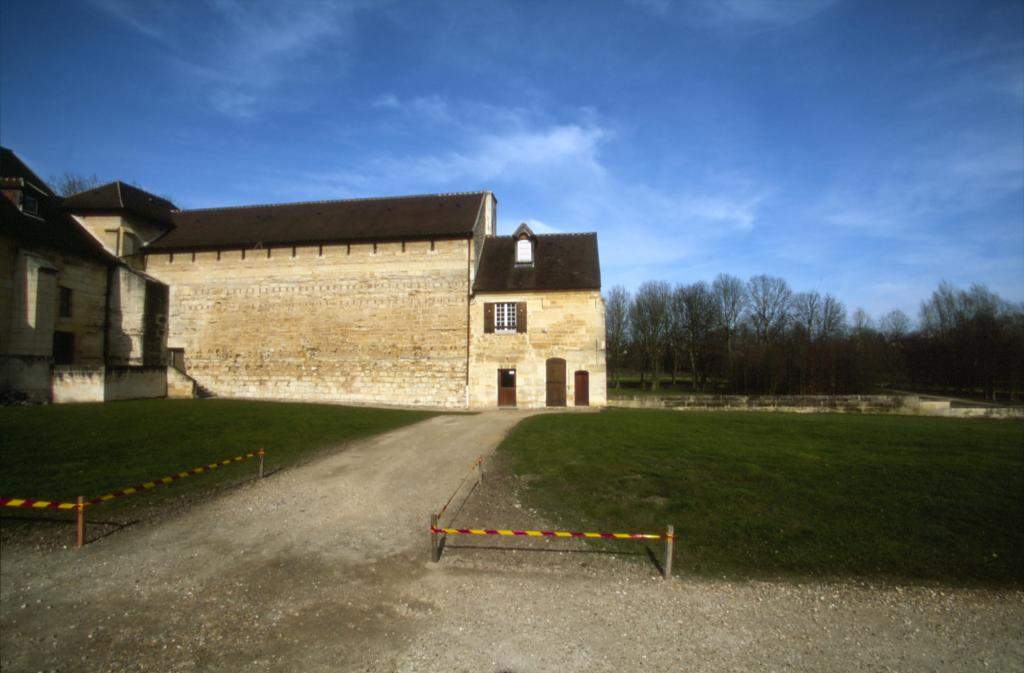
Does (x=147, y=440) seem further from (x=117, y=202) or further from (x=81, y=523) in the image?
(x=117, y=202)

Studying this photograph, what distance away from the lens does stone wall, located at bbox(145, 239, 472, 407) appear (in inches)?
891

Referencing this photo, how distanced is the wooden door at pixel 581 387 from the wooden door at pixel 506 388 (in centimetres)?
276

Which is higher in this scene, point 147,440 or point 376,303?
point 376,303

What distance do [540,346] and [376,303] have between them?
7.89m

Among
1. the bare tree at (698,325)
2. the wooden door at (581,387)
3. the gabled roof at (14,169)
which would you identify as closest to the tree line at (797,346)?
the bare tree at (698,325)

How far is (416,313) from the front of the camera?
22.8m

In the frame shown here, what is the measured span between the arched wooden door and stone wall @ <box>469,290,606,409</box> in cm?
19

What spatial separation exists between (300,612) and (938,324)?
2402 inches

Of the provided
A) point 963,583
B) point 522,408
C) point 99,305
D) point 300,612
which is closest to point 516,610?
point 300,612

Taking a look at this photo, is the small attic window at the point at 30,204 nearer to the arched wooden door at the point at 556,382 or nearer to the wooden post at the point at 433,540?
the arched wooden door at the point at 556,382

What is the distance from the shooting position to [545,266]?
23.3 meters

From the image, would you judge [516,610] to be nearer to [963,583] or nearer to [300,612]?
[300,612]

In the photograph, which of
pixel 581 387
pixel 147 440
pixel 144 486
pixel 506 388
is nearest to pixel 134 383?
pixel 147 440

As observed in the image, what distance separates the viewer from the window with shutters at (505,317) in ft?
73.3
